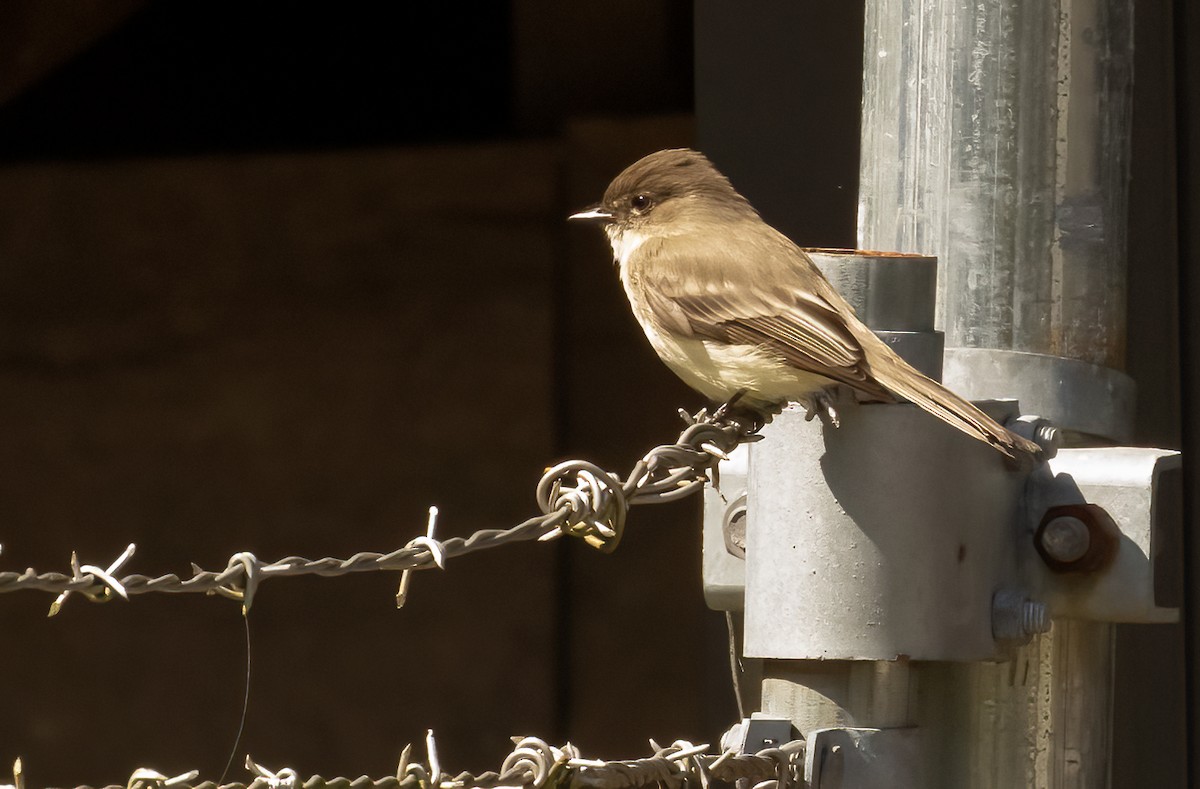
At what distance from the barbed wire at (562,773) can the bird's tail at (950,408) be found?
44 centimetres

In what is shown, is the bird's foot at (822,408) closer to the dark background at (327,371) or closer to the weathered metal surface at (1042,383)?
the weathered metal surface at (1042,383)

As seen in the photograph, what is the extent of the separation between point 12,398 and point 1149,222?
6312mm

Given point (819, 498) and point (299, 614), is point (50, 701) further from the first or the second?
point (819, 498)

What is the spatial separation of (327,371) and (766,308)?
18.3ft

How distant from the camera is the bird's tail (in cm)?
224

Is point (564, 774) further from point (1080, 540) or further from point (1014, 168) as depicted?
point (1014, 168)

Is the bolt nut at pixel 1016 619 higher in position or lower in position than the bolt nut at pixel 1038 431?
lower

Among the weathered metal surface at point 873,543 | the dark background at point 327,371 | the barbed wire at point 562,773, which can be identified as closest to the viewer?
the barbed wire at point 562,773

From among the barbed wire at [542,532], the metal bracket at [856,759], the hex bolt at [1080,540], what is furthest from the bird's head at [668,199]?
the metal bracket at [856,759]

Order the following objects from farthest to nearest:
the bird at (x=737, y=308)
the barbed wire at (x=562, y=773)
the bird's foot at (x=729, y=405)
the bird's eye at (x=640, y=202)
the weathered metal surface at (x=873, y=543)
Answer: the bird's eye at (x=640, y=202) → the bird's foot at (x=729, y=405) → the bird at (x=737, y=308) → the weathered metal surface at (x=873, y=543) → the barbed wire at (x=562, y=773)

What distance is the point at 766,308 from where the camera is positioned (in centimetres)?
319

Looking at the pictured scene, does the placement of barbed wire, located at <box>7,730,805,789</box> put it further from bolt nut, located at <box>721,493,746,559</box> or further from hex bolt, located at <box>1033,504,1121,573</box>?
hex bolt, located at <box>1033,504,1121,573</box>

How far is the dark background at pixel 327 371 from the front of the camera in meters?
7.89

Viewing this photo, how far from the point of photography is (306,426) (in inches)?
337
